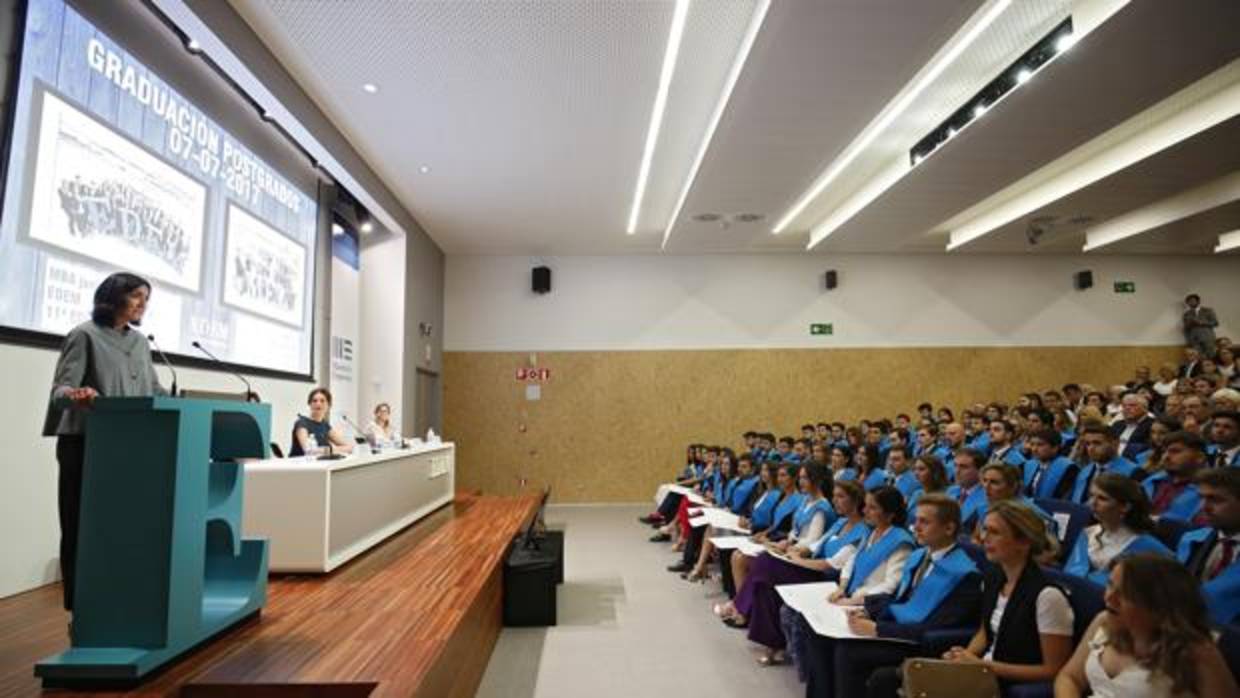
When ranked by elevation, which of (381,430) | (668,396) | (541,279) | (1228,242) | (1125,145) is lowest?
(381,430)

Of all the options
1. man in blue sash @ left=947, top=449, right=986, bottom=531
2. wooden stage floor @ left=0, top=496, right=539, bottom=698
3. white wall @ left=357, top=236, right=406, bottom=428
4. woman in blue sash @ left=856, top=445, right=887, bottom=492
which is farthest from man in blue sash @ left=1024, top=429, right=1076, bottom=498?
white wall @ left=357, top=236, right=406, bottom=428

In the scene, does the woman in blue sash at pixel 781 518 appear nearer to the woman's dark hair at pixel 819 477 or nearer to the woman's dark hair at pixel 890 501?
the woman's dark hair at pixel 819 477

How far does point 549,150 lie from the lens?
614cm

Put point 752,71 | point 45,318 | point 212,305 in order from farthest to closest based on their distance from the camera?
point 212,305
point 752,71
point 45,318

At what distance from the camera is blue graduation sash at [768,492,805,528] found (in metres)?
4.33

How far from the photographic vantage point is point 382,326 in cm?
768

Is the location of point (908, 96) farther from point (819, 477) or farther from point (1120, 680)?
point (1120, 680)

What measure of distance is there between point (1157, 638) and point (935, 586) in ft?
2.95

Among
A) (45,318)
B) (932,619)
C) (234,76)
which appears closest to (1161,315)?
(932,619)

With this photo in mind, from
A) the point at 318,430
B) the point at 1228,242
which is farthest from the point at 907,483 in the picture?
the point at 1228,242

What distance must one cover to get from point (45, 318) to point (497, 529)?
2.94 m

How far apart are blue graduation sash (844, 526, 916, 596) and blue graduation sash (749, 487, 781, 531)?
1.68 metres

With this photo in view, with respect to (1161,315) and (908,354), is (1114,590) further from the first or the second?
(1161,315)

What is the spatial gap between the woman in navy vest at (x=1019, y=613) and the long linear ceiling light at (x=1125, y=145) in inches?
168
